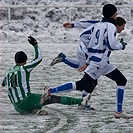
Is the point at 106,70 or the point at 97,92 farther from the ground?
the point at 106,70

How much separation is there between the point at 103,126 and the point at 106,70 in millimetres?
1110

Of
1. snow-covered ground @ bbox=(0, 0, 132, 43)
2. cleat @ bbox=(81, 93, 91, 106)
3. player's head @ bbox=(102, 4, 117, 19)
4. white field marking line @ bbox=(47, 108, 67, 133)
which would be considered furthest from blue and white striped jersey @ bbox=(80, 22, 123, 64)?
snow-covered ground @ bbox=(0, 0, 132, 43)

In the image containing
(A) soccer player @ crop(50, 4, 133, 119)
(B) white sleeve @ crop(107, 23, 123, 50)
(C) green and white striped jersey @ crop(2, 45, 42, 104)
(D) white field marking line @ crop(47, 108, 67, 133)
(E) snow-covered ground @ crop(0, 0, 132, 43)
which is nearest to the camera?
(D) white field marking line @ crop(47, 108, 67, 133)

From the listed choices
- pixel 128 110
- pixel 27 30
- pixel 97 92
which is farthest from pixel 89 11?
pixel 128 110

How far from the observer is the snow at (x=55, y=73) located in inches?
351

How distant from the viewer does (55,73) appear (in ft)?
50.1

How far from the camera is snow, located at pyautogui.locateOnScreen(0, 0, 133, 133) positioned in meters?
8.92

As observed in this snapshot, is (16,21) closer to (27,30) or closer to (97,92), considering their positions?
(27,30)

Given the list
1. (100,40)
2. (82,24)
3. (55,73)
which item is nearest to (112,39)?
(100,40)

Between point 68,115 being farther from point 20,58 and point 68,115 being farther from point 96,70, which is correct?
point 20,58

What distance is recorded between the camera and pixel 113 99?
1149 cm

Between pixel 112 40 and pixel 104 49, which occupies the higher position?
pixel 112 40

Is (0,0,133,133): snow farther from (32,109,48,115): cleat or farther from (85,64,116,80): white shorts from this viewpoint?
(85,64,116,80): white shorts

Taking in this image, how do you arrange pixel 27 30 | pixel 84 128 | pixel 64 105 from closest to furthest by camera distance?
pixel 84 128 → pixel 64 105 → pixel 27 30
